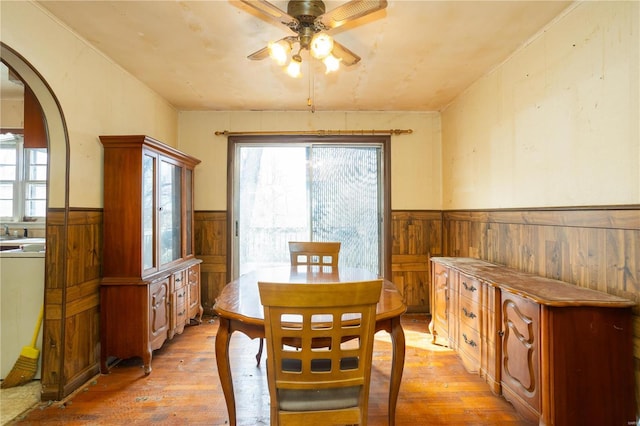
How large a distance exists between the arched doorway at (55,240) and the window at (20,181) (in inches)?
102

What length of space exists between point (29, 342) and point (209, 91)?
263 cm

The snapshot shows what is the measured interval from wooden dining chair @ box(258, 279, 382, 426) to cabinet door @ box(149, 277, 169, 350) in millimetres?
1717

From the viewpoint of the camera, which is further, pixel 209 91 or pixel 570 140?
pixel 209 91

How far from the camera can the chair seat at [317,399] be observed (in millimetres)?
1314

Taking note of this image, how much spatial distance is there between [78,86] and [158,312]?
73.0 inches

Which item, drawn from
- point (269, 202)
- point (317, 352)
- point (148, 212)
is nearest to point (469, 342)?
point (317, 352)

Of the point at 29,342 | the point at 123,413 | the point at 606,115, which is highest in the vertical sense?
the point at 606,115

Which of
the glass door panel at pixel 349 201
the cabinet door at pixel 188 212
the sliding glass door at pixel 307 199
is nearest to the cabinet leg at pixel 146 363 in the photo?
the cabinet door at pixel 188 212

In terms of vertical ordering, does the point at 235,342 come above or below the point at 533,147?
below

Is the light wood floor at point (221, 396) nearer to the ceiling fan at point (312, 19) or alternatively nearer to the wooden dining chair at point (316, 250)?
the wooden dining chair at point (316, 250)

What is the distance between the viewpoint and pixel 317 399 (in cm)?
134

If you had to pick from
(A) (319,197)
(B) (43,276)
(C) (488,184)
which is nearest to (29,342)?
(B) (43,276)

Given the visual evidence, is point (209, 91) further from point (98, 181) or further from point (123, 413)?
point (123, 413)

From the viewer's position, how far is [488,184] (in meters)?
2.93
